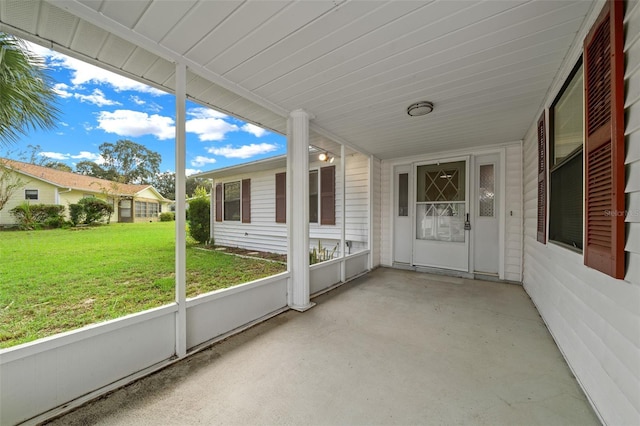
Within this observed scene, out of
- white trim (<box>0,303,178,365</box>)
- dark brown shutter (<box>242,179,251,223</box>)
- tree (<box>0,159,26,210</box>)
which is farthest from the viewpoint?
dark brown shutter (<box>242,179,251,223</box>)

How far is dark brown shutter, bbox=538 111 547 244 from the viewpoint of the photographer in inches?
111

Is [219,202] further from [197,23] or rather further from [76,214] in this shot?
[197,23]

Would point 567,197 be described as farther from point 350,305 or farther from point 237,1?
point 237,1

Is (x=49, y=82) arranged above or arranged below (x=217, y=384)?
above

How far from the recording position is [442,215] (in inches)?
197

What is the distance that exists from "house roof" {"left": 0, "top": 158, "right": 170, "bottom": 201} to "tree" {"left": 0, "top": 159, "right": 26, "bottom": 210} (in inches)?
1.0

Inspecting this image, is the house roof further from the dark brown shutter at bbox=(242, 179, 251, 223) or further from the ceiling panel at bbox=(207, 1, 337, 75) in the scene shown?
the dark brown shutter at bbox=(242, 179, 251, 223)

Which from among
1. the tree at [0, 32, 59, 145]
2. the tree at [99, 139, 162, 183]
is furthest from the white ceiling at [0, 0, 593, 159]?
the tree at [99, 139, 162, 183]

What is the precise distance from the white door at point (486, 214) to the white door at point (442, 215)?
19 cm

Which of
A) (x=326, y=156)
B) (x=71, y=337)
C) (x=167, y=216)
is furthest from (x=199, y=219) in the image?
(x=71, y=337)

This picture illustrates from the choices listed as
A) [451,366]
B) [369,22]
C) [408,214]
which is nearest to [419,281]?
[408,214]

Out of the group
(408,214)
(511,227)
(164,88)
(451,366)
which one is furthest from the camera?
(408,214)

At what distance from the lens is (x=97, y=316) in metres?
2.65

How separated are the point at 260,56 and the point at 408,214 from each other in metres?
4.36
